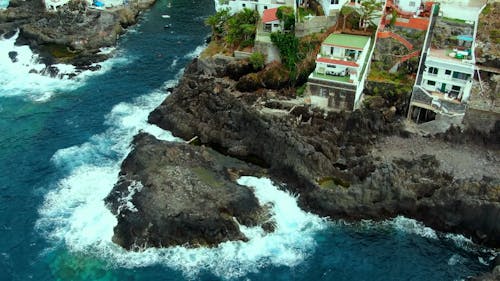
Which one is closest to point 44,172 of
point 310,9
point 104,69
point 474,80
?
point 104,69

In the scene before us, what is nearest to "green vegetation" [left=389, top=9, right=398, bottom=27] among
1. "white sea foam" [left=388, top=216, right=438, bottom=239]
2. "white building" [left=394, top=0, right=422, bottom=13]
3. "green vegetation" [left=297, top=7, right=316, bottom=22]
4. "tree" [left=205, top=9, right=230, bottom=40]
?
"white building" [left=394, top=0, right=422, bottom=13]

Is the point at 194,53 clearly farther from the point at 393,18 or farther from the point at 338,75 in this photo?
the point at 393,18

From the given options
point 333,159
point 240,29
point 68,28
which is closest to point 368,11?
point 240,29

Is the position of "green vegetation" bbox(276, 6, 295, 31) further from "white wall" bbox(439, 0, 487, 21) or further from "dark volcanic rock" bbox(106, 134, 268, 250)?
"dark volcanic rock" bbox(106, 134, 268, 250)

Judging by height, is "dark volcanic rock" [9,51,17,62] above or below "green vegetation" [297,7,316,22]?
below

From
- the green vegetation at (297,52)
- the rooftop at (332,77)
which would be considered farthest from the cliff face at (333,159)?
the green vegetation at (297,52)
